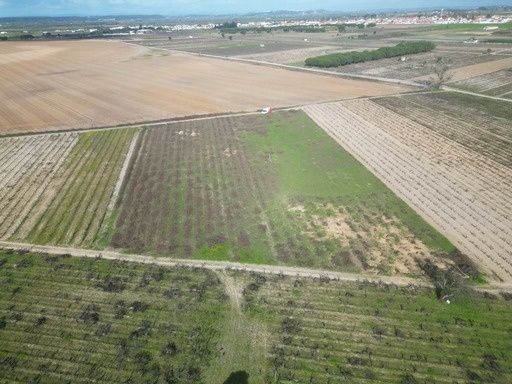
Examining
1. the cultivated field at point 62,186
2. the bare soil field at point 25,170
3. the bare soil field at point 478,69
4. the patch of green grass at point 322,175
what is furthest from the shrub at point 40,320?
the bare soil field at point 478,69

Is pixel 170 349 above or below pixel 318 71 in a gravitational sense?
above

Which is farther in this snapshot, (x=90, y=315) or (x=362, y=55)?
(x=362, y=55)

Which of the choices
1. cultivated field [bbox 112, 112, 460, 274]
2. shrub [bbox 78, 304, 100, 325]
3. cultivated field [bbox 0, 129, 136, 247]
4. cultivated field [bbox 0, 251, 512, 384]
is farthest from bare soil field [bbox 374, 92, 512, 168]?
shrub [bbox 78, 304, 100, 325]

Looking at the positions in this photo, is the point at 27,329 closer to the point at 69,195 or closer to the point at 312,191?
the point at 69,195

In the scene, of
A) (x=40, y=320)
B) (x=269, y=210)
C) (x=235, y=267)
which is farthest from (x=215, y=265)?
(x=40, y=320)

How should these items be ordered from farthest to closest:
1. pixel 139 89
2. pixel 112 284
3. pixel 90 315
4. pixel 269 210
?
pixel 139 89
pixel 269 210
pixel 112 284
pixel 90 315

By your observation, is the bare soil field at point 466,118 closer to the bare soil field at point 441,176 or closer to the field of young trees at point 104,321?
the bare soil field at point 441,176

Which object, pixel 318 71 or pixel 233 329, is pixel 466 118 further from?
pixel 233 329
